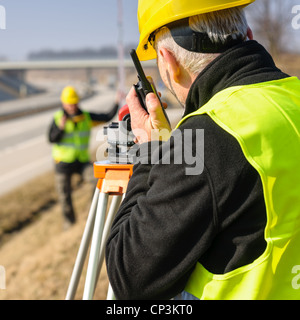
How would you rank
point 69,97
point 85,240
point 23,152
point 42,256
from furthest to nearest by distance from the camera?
point 23,152 < point 69,97 < point 42,256 < point 85,240

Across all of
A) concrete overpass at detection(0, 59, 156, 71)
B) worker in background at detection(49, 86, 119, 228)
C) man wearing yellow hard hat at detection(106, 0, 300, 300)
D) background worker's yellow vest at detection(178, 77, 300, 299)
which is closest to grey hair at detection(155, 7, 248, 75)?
man wearing yellow hard hat at detection(106, 0, 300, 300)

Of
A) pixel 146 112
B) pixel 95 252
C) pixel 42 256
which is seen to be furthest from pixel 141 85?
pixel 42 256

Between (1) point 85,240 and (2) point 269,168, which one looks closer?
(2) point 269,168

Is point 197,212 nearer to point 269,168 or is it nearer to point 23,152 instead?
point 269,168

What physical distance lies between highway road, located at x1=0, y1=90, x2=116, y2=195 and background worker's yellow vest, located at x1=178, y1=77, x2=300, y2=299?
8785 millimetres

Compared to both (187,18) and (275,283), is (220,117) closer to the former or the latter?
(187,18)

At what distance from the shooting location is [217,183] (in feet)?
3.26

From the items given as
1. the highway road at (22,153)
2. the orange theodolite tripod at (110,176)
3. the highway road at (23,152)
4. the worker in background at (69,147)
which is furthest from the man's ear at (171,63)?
the highway road at (22,153)

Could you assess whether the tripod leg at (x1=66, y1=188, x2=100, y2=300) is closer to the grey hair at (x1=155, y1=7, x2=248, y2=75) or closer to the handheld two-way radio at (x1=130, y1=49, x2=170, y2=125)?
the handheld two-way radio at (x1=130, y1=49, x2=170, y2=125)

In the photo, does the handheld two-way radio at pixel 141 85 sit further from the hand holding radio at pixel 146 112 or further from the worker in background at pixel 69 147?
the worker in background at pixel 69 147

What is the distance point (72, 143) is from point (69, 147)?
87 millimetres

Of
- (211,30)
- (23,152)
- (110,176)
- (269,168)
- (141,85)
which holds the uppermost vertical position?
(211,30)

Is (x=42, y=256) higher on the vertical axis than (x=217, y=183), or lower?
lower

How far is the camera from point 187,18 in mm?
1175
